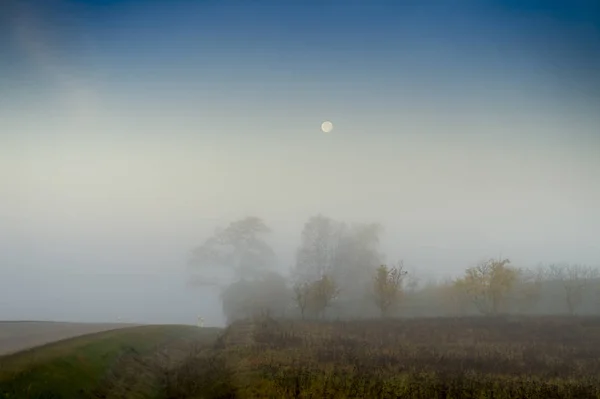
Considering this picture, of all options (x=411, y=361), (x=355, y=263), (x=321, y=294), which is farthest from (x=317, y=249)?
(x=411, y=361)

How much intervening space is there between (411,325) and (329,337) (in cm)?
1658

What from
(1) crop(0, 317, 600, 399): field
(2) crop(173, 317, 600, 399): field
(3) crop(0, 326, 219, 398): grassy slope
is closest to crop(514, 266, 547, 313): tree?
(2) crop(173, 317, 600, 399): field

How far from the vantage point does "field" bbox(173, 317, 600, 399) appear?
24.0 meters

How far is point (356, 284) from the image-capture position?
3787 inches

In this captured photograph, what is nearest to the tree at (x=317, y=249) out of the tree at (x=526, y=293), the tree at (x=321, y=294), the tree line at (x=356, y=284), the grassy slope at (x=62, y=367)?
the tree line at (x=356, y=284)

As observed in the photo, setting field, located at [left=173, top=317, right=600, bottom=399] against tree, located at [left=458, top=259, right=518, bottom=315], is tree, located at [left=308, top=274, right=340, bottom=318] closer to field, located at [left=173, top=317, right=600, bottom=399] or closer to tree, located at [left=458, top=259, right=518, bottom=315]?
field, located at [left=173, top=317, right=600, bottom=399]

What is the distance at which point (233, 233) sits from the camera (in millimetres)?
99000

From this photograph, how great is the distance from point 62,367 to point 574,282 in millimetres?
90398

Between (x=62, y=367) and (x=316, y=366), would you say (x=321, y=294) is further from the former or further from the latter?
(x=62, y=367)

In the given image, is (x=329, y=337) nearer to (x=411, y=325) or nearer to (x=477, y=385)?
(x=411, y=325)

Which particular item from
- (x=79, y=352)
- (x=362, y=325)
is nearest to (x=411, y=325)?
(x=362, y=325)

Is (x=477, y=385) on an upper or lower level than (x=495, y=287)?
lower

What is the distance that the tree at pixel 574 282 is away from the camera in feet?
254

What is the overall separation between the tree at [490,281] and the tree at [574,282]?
1002 centimetres
